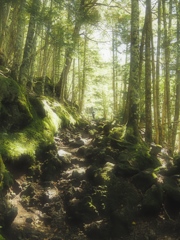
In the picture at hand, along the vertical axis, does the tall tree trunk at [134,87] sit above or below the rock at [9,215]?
above

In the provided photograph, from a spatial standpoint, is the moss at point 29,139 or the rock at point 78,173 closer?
the moss at point 29,139

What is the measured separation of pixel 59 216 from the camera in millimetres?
5027

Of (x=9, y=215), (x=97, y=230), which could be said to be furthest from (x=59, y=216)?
(x=9, y=215)

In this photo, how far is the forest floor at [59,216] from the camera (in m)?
4.52

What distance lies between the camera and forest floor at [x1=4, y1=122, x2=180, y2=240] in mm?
4516

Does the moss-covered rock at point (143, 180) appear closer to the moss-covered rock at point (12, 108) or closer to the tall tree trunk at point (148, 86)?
the tall tree trunk at point (148, 86)

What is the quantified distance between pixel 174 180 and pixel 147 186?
30.9 inches

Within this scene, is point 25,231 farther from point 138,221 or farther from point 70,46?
point 70,46

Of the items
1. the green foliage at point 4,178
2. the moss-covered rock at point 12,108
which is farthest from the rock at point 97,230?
the moss-covered rock at point 12,108

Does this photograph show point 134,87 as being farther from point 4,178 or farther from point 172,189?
point 4,178

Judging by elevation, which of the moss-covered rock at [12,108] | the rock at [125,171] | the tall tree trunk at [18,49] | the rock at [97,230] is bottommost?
Answer: the rock at [97,230]

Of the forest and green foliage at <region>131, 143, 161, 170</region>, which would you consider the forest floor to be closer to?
the forest

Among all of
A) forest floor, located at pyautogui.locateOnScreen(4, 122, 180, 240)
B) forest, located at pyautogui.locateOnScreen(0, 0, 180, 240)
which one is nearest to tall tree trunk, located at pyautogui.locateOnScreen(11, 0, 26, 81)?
forest, located at pyautogui.locateOnScreen(0, 0, 180, 240)

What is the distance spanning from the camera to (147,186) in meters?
5.82
